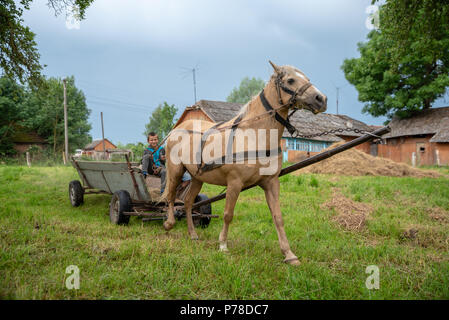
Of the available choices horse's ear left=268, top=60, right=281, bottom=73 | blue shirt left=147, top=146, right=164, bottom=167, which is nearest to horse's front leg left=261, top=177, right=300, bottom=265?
horse's ear left=268, top=60, right=281, bottom=73

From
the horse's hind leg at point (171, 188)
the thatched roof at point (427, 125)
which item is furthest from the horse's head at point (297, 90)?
the thatched roof at point (427, 125)

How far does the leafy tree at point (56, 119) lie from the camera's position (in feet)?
102

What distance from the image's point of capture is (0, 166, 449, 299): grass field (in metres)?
2.64

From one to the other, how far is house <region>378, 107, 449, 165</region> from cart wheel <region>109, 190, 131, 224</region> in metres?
26.2

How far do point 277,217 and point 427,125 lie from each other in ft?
97.1

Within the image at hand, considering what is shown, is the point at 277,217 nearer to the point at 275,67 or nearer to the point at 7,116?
the point at 275,67

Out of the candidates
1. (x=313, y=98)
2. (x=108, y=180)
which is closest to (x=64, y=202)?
(x=108, y=180)

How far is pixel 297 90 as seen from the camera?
3207 mm

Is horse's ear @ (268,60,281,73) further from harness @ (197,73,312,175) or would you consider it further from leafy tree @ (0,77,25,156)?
leafy tree @ (0,77,25,156)

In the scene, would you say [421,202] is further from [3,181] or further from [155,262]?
[3,181]

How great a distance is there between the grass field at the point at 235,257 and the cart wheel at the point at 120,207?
22 cm

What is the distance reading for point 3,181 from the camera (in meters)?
10.8

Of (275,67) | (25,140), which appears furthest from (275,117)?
(25,140)

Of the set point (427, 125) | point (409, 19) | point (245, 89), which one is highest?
point (245, 89)
